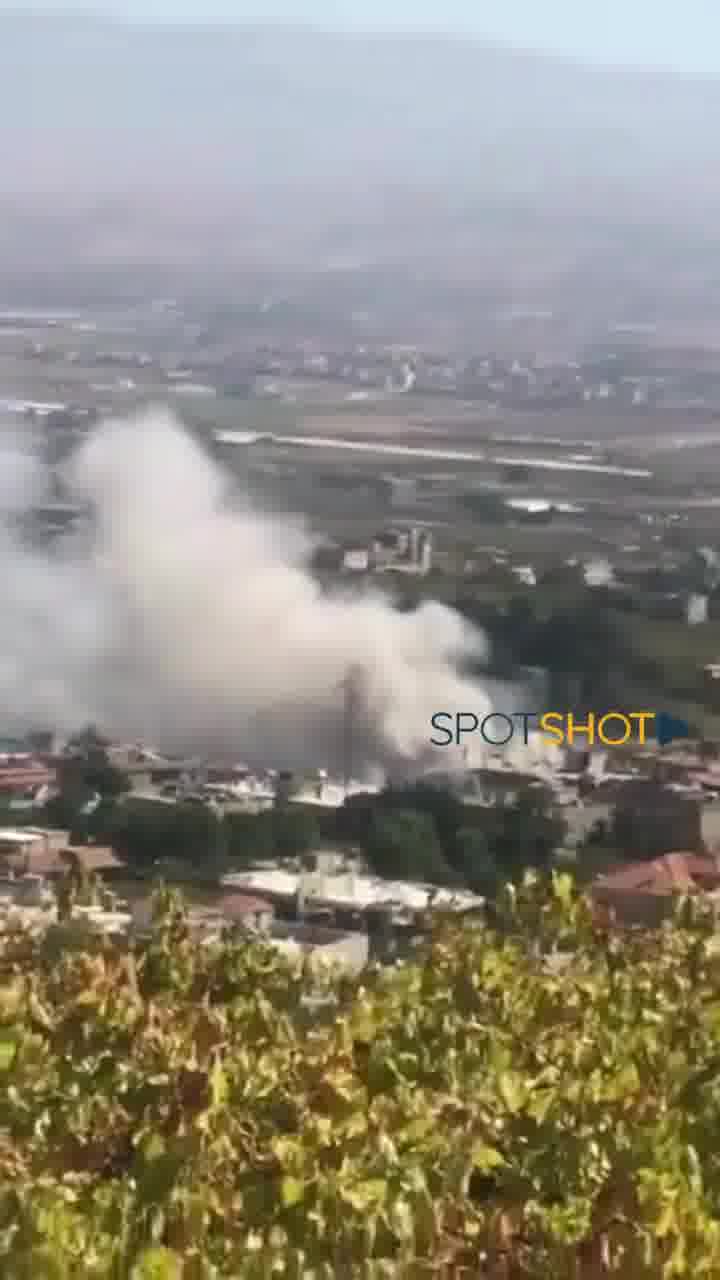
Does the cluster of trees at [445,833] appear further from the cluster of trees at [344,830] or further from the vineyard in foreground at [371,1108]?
the vineyard in foreground at [371,1108]

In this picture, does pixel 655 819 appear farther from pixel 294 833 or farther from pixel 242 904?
pixel 242 904

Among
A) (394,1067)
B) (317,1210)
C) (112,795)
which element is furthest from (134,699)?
(317,1210)

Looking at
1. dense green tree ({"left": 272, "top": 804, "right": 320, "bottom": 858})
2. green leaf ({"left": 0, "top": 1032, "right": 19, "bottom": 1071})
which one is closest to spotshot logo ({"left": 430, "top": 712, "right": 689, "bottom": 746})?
dense green tree ({"left": 272, "top": 804, "right": 320, "bottom": 858})

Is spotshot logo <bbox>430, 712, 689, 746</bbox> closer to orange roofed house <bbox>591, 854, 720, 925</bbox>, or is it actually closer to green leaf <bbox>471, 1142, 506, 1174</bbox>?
orange roofed house <bbox>591, 854, 720, 925</bbox>

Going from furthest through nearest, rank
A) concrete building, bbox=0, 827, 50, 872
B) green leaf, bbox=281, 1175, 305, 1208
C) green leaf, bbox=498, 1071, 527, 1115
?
concrete building, bbox=0, 827, 50, 872, green leaf, bbox=498, 1071, 527, 1115, green leaf, bbox=281, 1175, 305, 1208

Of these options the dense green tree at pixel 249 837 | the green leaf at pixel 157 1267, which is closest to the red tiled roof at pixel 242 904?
the dense green tree at pixel 249 837

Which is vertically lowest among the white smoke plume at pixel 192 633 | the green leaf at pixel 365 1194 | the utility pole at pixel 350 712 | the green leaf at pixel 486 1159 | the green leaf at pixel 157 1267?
the green leaf at pixel 157 1267

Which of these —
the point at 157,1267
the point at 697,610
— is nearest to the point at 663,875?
the point at 157,1267

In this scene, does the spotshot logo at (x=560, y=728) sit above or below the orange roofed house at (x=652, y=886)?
above
